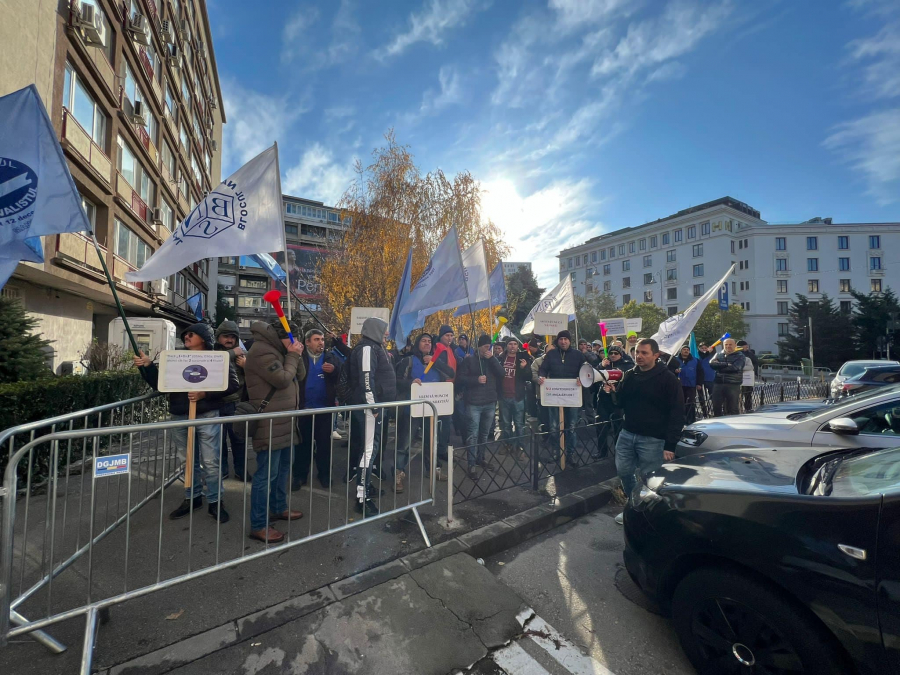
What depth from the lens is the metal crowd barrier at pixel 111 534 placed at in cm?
221

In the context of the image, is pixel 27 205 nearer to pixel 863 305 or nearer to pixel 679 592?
pixel 679 592

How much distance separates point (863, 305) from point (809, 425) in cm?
4850

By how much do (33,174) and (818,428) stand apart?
7749mm

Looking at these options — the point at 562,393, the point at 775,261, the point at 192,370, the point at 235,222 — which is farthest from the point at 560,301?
the point at 775,261

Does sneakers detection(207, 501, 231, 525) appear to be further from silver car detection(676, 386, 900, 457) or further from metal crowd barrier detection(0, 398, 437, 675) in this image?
silver car detection(676, 386, 900, 457)

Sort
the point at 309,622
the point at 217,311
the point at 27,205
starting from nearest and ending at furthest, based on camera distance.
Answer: the point at 309,622, the point at 27,205, the point at 217,311

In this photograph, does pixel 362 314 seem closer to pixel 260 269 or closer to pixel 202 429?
pixel 202 429

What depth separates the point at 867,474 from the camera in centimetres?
224

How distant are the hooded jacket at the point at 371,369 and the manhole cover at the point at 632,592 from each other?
9.04 ft

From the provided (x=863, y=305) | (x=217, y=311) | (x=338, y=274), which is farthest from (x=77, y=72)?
(x=863, y=305)

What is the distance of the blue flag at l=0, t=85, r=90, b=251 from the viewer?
118 inches

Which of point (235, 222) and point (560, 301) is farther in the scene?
point (560, 301)

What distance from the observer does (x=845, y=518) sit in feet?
6.25

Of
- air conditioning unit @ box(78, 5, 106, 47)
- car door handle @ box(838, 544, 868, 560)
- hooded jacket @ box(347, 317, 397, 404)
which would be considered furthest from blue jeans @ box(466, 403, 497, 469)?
air conditioning unit @ box(78, 5, 106, 47)
